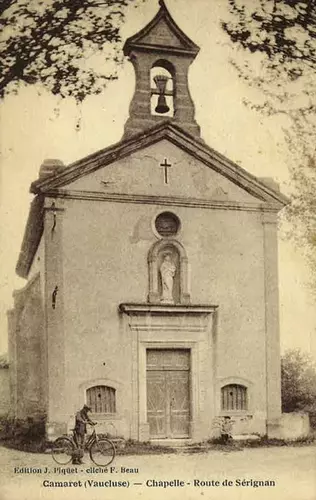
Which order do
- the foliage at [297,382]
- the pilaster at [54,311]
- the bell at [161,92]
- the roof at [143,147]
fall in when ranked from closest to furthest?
the pilaster at [54,311]
the roof at [143,147]
the foliage at [297,382]
the bell at [161,92]

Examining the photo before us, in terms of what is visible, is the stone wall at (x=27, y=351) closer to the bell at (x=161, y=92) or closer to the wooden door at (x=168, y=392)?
the wooden door at (x=168, y=392)

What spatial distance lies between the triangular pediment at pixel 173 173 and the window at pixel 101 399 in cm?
303

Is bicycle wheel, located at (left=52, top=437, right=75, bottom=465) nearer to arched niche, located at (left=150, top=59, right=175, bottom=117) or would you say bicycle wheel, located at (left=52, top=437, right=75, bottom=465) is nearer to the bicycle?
the bicycle

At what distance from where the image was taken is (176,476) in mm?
10578

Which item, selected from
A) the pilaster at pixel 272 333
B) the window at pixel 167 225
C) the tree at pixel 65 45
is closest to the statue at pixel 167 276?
the window at pixel 167 225

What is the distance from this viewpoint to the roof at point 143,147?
38.2 feet

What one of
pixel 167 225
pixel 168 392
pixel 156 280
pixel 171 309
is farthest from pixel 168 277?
pixel 168 392

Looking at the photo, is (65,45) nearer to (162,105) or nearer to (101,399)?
(162,105)

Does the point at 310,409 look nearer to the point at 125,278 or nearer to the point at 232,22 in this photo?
the point at 125,278

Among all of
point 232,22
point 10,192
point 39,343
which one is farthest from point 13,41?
point 39,343

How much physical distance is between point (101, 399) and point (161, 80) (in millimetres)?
5258

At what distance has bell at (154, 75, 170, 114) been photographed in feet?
41.5

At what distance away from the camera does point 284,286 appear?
39.9 feet

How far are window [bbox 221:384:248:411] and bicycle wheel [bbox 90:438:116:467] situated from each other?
7.37 feet
